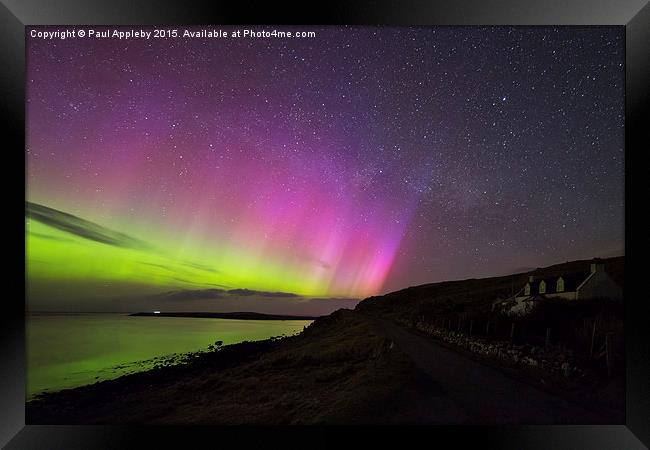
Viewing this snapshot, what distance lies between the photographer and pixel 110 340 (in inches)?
140

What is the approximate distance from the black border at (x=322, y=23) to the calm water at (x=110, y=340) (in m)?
0.18

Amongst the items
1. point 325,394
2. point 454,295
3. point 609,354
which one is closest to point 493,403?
point 454,295

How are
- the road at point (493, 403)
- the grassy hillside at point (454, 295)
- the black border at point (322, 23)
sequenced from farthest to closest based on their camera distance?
the grassy hillside at point (454, 295) → the road at point (493, 403) → the black border at point (322, 23)

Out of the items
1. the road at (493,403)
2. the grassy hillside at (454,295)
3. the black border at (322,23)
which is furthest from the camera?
the grassy hillside at (454,295)

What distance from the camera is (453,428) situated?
322cm

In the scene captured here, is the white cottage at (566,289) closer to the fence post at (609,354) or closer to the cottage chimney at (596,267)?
the cottage chimney at (596,267)

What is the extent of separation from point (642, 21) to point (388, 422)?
5284mm

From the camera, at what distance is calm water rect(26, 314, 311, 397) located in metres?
3.26

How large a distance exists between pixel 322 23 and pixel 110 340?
4.52 metres

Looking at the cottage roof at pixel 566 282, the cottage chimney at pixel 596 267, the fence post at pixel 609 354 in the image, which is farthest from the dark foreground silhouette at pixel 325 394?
the cottage chimney at pixel 596 267

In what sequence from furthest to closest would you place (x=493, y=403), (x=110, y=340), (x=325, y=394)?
(x=110, y=340) < (x=325, y=394) < (x=493, y=403)

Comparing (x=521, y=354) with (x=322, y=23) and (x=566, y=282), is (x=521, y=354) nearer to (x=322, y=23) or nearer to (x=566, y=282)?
(x=566, y=282)

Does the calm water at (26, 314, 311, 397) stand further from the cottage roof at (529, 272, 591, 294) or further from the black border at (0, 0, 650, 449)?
the cottage roof at (529, 272, 591, 294)

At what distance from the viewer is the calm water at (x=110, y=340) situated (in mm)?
3264
